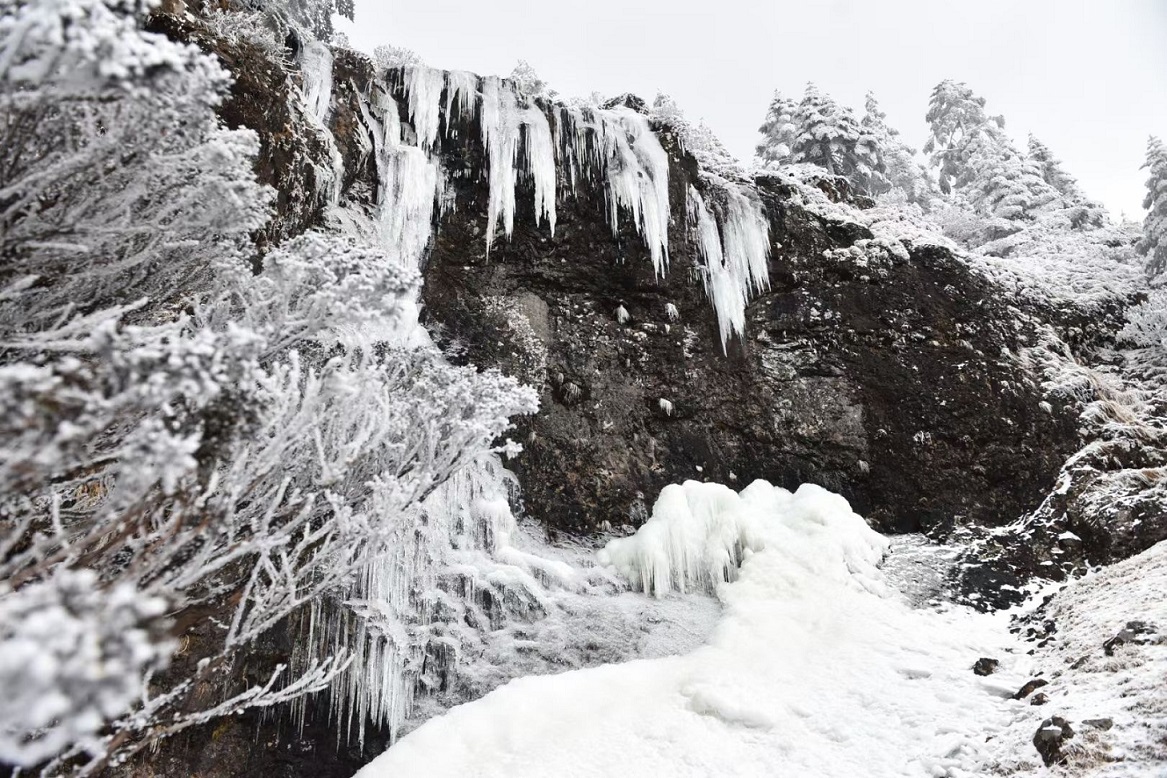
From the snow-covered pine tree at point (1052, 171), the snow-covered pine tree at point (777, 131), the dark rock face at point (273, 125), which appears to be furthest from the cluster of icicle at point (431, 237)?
the snow-covered pine tree at point (1052, 171)

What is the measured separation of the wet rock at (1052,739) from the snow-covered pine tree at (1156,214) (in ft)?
38.1

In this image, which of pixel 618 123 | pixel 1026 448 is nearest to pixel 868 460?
pixel 1026 448

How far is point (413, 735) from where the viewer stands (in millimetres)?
5656

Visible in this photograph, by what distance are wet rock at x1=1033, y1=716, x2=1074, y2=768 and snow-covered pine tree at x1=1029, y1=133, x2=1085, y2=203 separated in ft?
63.9

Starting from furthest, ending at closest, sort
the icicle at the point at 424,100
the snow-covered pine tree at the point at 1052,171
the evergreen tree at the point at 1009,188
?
the snow-covered pine tree at the point at 1052,171, the evergreen tree at the point at 1009,188, the icicle at the point at 424,100

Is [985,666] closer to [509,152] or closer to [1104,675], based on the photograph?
[1104,675]

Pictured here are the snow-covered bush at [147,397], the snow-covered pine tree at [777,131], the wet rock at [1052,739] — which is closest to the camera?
the snow-covered bush at [147,397]

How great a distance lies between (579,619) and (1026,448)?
7.34 meters

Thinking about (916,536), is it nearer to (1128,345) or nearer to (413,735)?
Result: (1128,345)

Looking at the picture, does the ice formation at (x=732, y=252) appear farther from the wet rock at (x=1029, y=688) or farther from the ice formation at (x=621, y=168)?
the wet rock at (x=1029, y=688)

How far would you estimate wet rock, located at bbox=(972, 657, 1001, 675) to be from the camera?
6160 mm

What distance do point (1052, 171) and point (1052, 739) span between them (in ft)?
70.3

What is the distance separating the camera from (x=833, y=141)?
59.9 ft

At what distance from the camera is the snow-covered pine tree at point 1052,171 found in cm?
1912
